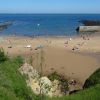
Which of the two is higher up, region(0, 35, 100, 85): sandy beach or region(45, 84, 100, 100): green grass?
region(45, 84, 100, 100): green grass

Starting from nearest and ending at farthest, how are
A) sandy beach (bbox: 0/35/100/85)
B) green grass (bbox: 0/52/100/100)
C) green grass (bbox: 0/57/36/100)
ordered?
green grass (bbox: 0/57/36/100) → green grass (bbox: 0/52/100/100) → sandy beach (bbox: 0/35/100/85)

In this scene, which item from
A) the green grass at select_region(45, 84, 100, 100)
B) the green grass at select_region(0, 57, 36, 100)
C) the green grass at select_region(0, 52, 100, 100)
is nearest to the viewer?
the green grass at select_region(0, 57, 36, 100)

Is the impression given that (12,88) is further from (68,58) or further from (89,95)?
(68,58)

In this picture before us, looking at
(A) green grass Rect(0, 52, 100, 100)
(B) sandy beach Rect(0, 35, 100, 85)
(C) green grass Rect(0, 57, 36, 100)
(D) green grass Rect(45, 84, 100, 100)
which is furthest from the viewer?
(B) sandy beach Rect(0, 35, 100, 85)

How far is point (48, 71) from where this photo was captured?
2684 cm

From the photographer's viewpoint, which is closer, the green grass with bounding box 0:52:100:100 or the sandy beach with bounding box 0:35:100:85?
the green grass with bounding box 0:52:100:100

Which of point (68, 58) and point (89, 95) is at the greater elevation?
point (89, 95)

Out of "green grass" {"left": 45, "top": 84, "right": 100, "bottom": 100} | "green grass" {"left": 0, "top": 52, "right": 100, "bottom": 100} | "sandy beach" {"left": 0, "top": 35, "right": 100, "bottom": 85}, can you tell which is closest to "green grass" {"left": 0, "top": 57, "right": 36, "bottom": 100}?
"green grass" {"left": 0, "top": 52, "right": 100, "bottom": 100}

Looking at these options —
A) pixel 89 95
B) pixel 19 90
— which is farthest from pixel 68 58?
pixel 89 95

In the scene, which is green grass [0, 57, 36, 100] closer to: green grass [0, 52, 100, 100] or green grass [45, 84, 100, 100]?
green grass [0, 52, 100, 100]

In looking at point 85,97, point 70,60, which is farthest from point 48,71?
point 85,97

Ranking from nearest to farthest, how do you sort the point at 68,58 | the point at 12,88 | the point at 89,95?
the point at 89,95
the point at 12,88
the point at 68,58

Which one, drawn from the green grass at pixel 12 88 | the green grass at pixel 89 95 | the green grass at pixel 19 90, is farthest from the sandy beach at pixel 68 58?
the green grass at pixel 89 95

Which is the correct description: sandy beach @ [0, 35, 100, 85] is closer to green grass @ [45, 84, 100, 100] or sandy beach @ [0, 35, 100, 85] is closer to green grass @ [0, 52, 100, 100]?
green grass @ [0, 52, 100, 100]
